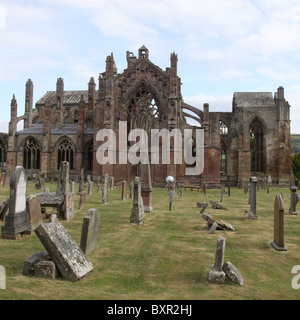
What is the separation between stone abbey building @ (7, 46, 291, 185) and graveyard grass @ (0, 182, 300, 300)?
19.9 meters

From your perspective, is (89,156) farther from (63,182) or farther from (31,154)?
(63,182)

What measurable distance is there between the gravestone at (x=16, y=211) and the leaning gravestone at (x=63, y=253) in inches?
Answer: 115

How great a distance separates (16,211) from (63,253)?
141 inches

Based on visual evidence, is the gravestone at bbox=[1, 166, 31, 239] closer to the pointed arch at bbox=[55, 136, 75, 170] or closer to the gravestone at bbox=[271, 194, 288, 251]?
the gravestone at bbox=[271, 194, 288, 251]

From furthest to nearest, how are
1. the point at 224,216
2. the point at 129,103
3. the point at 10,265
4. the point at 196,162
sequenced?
1. the point at 129,103
2. the point at 196,162
3. the point at 224,216
4. the point at 10,265

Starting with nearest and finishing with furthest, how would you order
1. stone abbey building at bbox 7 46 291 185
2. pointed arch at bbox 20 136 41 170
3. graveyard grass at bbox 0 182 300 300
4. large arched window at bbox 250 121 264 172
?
graveyard grass at bbox 0 182 300 300 → stone abbey building at bbox 7 46 291 185 → large arched window at bbox 250 121 264 172 → pointed arch at bbox 20 136 41 170

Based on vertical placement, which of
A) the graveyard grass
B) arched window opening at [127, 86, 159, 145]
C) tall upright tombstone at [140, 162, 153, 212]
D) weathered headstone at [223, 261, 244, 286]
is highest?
arched window opening at [127, 86, 159, 145]

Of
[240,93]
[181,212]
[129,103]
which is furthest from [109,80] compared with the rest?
[181,212]

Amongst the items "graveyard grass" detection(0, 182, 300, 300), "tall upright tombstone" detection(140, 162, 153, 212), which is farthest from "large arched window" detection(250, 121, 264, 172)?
"graveyard grass" detection(0, 182, 300, 300)

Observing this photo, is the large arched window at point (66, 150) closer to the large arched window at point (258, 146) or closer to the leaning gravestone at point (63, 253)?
the large arched window at point (258, 146)

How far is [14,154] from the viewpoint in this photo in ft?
121

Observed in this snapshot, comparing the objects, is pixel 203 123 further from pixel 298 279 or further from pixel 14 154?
pixel 298 279

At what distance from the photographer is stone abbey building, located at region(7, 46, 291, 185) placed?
30781 mm

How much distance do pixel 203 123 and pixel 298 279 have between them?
2649 cm
